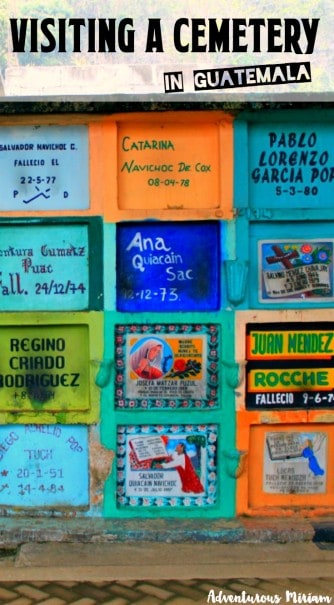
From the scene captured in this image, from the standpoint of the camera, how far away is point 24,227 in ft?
10.9

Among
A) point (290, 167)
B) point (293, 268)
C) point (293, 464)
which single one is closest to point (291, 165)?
point (290, 167)

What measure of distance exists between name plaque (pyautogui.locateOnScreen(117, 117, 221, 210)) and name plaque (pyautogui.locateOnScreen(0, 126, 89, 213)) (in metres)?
0.23

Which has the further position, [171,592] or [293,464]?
[293,464]

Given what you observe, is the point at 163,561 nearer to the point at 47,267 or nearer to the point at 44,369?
the point at 44,369

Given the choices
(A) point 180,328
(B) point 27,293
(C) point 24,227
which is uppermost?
(C) point 24,227

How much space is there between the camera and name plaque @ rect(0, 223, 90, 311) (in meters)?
3.33

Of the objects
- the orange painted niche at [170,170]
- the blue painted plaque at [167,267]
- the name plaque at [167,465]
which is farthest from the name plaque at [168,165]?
the name plaque at [167,465]

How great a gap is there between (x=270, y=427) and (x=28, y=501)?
1.43 metres

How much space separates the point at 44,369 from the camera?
3.37 metres

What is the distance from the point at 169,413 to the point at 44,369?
2.46 feet

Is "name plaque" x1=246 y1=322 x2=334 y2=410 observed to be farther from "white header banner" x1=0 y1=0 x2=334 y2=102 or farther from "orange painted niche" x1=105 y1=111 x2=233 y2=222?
"white header banner" x1=0 y1=0 x2=334 y2=102

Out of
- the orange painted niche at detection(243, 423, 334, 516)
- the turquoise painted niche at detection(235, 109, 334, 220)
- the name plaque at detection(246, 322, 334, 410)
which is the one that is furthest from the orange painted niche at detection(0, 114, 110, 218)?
the orange painted niche at detection(243, 423, 334, 516)

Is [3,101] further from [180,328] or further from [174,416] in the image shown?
[174,416]

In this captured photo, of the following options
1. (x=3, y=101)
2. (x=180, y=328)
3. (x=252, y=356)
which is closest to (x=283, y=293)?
(x=252, y=356)
